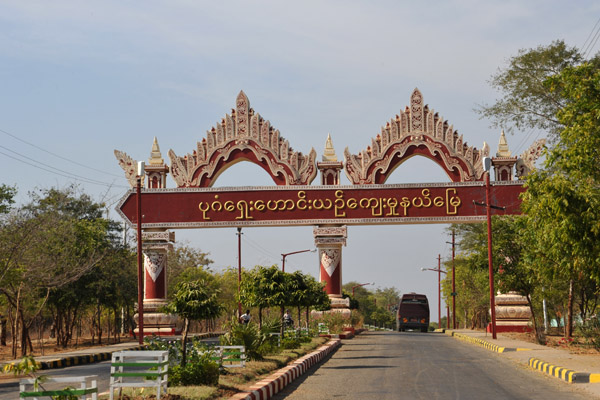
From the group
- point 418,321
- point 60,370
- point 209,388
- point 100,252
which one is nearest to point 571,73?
point 209,388

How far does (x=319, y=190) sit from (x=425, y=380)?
70.0 ft

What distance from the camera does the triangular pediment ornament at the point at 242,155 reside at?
3816cm

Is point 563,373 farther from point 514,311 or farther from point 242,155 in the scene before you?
point 242,155

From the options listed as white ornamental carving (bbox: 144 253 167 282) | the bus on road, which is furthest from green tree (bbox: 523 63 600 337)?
the bus on road

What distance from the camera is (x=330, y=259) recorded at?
3791cm

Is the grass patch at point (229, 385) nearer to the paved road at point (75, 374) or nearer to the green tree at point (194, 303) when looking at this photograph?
the green tree at point (194, 303)

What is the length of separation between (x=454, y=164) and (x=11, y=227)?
20.3m

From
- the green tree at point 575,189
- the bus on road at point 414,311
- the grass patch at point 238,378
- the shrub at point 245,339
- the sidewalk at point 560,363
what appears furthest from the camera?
the bus on road at point 414,311

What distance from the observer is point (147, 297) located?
38469 mm

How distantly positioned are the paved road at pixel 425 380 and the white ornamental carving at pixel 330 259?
13.2m

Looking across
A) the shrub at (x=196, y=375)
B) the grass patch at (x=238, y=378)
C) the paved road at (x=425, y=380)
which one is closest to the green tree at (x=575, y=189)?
the paved road at (x=425, y=380)

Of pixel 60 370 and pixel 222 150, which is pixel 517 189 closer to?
pixel 222 150

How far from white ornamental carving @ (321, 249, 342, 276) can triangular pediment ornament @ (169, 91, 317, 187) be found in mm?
3542

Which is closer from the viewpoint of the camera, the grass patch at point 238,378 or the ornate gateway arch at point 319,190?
the grass patch at point 238,378
